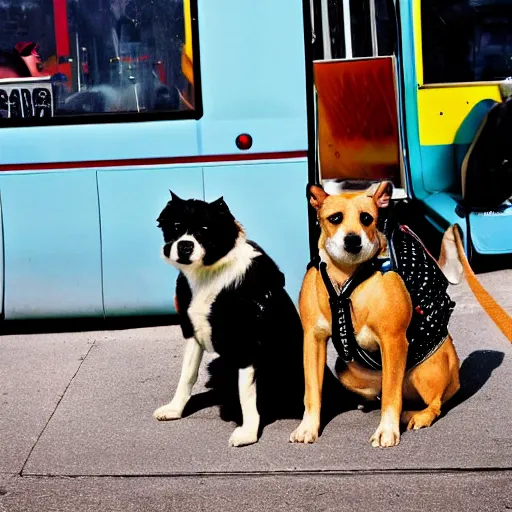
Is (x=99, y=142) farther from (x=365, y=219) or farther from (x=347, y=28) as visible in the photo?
(x=347, y=28)

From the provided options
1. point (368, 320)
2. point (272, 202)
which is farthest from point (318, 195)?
point (272, 202)

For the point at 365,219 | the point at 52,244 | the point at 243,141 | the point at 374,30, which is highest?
the point at 374,30

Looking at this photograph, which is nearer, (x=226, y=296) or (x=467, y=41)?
(x=226, y=296)

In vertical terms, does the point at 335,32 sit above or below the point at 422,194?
above

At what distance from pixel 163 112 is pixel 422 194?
257 cm

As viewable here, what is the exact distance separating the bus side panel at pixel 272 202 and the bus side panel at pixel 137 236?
0.53ft

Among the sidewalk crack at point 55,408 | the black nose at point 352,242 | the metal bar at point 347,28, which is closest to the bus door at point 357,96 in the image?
the metal bar at point 347,28

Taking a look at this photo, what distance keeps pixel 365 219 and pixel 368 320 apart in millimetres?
407

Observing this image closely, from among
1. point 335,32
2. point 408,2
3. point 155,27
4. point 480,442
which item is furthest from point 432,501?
point 335,32

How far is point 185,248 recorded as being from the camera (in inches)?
145

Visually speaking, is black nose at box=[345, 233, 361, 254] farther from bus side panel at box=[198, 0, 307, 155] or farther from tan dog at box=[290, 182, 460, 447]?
bus side panel at box=[198, 0, 307, 155]

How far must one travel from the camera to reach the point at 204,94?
5117 millimetres

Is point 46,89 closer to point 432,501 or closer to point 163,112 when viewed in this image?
point 163,112

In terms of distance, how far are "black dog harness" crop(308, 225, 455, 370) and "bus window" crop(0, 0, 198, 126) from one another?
1.82 m
